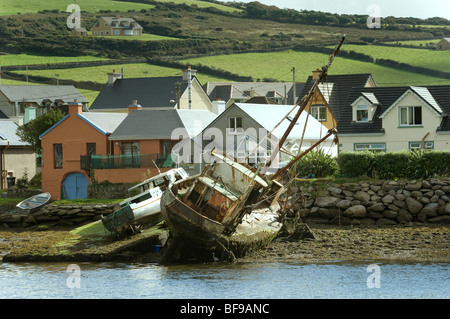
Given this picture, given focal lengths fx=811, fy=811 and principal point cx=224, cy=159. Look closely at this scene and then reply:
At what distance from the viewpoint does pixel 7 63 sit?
145250 millimetres

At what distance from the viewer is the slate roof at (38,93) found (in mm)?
106438

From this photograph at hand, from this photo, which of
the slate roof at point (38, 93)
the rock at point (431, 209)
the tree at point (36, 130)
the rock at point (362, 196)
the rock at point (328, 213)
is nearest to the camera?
the rock at point (431, 209)

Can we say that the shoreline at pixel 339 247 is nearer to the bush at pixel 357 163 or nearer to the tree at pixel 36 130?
the bush at pixel 357 163

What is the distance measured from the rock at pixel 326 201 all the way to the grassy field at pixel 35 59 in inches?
4363

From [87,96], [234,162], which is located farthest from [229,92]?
[234,162]

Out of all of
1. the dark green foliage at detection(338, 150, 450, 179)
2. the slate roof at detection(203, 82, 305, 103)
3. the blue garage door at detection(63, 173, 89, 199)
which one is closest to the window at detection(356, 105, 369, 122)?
the dark green foliage at detection(338, 150, 450, 179)

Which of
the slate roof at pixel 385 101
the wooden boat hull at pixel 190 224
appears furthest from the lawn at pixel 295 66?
the wooden boat hull at pixel 190 224

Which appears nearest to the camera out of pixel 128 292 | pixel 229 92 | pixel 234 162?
pixel 128 292

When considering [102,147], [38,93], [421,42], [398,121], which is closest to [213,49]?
[421,42]

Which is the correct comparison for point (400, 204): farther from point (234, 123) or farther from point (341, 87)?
point (341, 87)

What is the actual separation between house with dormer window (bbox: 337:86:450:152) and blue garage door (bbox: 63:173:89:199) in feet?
65.9

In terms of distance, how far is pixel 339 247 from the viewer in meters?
36.4

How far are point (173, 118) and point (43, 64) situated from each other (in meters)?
88.5
